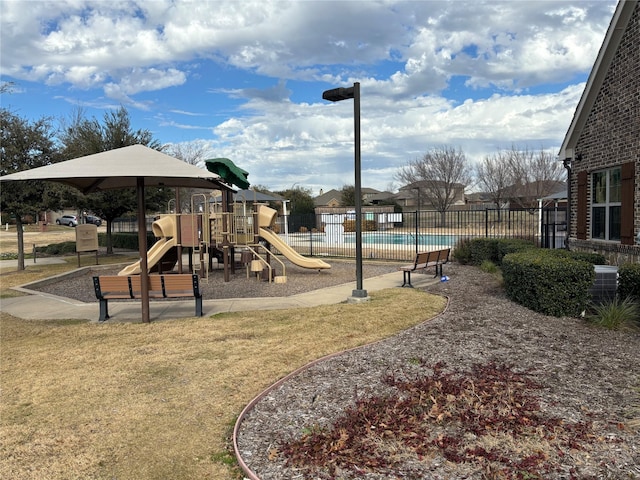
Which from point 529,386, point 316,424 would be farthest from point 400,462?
point 529,386

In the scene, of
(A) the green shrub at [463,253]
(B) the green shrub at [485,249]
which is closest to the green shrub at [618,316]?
(B) the green shrub at [485,249]

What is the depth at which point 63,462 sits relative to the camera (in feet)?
10.8

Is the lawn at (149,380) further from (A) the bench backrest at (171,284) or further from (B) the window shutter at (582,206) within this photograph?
(B) the window shutter at (582,206)

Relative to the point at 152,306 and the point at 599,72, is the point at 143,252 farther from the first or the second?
the point at 599,72

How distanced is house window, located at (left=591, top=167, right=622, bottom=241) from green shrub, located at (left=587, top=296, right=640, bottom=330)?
394cm

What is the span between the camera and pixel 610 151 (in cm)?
1013

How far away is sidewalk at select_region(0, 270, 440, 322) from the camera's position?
26.8 feet

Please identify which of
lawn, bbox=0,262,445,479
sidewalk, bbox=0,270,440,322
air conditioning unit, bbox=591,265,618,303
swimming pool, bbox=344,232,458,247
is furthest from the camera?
swimming pool, bbox=344,232,458,247

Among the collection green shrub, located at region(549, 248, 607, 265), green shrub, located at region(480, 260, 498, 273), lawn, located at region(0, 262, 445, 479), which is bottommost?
lawn, located at region(0, 262, 445, 479)

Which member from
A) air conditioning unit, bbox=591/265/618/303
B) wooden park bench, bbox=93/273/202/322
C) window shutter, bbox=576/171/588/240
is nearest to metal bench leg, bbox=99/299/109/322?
wooden park bench, bbox=93/273/202/322

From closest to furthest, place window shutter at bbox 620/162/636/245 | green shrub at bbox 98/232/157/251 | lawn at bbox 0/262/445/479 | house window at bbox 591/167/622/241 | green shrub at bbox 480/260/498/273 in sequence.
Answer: lawn at bbox 0/262/445/479 < window shutter at bbox 620/162/636/245 < house window at bbox 591/167/622/241 < green shrub at bbox 480/260/498/273 < green shrub at bbox 98/232/157/251

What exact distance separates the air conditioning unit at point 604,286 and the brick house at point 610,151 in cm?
175

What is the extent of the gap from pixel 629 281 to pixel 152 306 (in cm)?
805

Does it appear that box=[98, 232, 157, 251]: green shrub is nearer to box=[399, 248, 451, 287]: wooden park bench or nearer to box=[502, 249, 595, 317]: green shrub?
box=[399, 248, 451, 287]: wooden park bench
